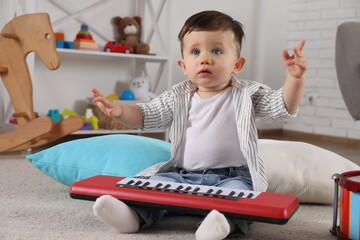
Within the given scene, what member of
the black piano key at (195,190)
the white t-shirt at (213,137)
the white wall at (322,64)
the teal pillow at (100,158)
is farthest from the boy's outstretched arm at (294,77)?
the white wall at (322,64)

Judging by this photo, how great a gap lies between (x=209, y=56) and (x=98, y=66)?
5.77ft

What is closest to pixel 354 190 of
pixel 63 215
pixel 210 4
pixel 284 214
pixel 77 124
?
pixel 284 214

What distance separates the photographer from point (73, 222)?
1.10 metres

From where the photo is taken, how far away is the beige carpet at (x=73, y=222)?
1020 millimetres

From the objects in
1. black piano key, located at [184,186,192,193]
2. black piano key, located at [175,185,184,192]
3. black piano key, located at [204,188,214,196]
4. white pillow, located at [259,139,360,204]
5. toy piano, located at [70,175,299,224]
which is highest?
black piano key, located at [175,185,184,192]

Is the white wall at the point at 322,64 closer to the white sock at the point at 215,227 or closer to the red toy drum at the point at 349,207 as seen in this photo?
the red toy drum at the point at 349,207

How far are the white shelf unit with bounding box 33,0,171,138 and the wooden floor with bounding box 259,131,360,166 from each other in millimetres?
787

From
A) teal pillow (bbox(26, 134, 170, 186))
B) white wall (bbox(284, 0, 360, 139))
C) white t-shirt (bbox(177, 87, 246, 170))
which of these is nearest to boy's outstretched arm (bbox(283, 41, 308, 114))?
white t-shirt (bbox(177, 87, 246, 170))

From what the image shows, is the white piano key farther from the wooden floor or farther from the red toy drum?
the wooden floor

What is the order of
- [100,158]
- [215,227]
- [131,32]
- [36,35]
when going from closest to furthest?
[215,227]
[100,158]
[36,35]
[131,32]

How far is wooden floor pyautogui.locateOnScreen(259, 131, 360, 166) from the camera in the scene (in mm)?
2525

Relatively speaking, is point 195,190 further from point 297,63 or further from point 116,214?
point 297,63

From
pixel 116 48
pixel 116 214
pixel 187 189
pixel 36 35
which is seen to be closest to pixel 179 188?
pixel 187 189

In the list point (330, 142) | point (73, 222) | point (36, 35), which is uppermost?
point (36, 35)
